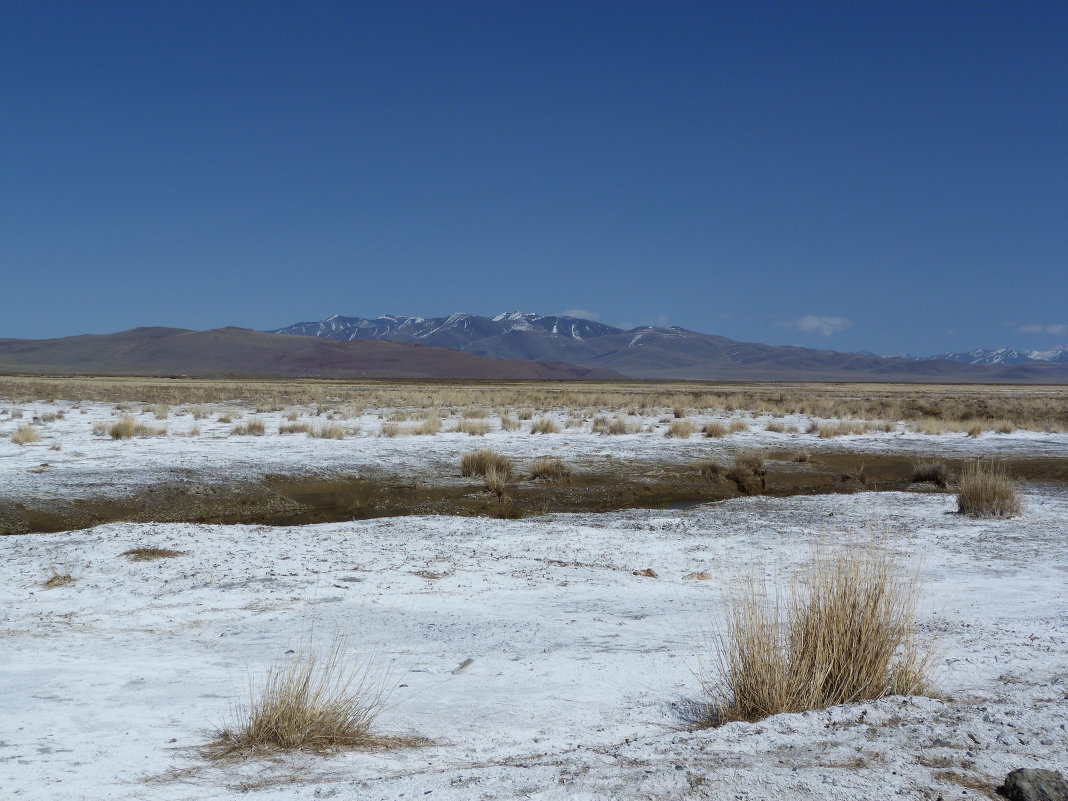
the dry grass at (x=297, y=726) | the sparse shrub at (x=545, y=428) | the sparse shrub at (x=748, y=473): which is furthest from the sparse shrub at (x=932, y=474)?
the dry grass at (x=297, y=726)

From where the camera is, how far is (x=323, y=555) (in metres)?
8.73

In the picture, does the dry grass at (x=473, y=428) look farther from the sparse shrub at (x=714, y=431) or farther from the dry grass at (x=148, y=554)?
the dry grass at (x=148, y=554)

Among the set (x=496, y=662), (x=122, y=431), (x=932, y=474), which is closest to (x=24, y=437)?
(x=122, y=431)

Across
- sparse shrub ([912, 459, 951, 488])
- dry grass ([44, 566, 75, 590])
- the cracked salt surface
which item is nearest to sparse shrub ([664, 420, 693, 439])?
sparse shrub ([912, 459, 951, 488])

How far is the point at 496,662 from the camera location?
530 cm

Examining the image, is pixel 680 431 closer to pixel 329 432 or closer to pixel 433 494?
pixel 329 432

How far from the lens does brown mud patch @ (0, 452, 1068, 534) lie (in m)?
12.1

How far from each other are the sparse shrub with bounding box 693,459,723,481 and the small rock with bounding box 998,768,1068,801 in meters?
12.8

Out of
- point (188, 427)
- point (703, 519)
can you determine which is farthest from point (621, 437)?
point (188, 427)

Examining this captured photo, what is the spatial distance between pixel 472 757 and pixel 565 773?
1.79 ft

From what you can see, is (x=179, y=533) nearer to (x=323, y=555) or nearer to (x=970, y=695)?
(x=323, y=555)

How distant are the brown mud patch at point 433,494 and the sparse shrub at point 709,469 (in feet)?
0.35

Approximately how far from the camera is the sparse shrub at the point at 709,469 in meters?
16.2

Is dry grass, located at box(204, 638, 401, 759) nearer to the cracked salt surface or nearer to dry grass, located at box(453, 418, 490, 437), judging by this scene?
the cracked salt surface
